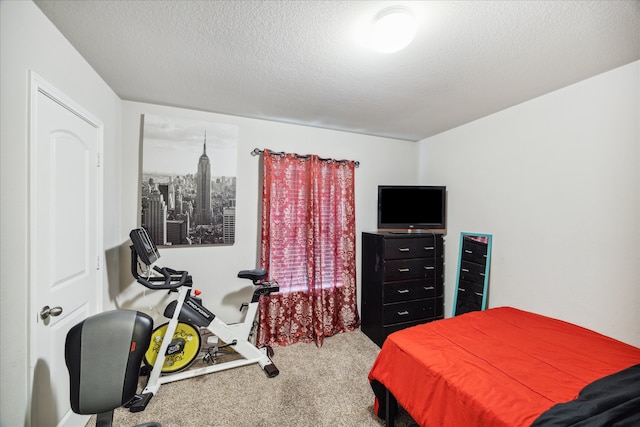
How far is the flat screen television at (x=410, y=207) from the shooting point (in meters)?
3.22

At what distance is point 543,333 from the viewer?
1.85 metres

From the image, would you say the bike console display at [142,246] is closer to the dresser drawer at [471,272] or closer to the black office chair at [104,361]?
the black office chair at [104,361]

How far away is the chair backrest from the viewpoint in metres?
1.17

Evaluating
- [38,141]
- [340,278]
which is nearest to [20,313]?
[38,141]

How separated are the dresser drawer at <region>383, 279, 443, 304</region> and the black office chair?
7.64 ft

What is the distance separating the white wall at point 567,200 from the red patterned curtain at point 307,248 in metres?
1.54

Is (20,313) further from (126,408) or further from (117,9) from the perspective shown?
(117,9)

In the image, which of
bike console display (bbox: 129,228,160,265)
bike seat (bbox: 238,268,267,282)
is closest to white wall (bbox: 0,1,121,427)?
bike console display (bbox: 129,228,160,265)

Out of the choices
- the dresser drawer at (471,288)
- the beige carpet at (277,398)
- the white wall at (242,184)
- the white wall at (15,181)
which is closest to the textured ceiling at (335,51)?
the white wall at (15,181)

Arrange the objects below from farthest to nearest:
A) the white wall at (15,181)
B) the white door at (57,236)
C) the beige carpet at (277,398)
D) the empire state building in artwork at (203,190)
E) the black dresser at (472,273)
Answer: the black dresser at (472,273) → the empire state building in artwork at (203,190) → the beige carpet at (277,398) → the white door at (57,236) → the white wall at (15,181)

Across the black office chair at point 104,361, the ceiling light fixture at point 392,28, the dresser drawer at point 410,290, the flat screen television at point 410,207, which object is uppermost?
the ceiling light fixture at point 392,28

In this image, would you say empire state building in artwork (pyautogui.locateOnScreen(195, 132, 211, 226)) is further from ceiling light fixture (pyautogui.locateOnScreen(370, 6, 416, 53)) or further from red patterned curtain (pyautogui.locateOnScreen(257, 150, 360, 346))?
ceiling light fixture (pyautogui.locateOnScreen(370, 6, 416, 53))

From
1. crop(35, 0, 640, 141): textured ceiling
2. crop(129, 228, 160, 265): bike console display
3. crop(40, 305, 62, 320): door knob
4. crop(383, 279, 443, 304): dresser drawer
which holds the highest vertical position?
crop(35, 0, 640, 141): textured ceiling

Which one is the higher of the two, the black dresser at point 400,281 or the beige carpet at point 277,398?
the black dresser at point 400,281
